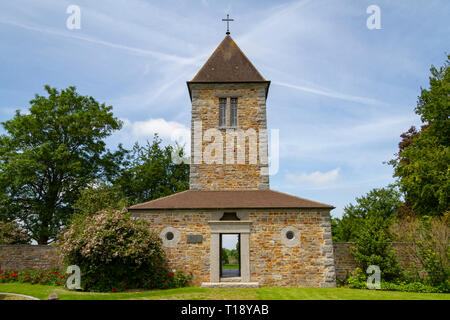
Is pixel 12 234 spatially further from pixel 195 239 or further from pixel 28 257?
pixel 195 239

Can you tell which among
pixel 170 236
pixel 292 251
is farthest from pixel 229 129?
pixel 292 251

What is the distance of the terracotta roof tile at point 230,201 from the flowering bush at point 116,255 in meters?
1.33

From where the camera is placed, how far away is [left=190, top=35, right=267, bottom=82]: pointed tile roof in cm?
1679

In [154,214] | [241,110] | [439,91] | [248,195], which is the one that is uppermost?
[439,91]

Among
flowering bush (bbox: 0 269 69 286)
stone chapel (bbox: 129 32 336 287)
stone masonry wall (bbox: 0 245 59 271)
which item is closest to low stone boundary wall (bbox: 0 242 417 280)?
stone masonry wall (bbox: 0 245 59 271)

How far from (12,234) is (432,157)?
985 inches

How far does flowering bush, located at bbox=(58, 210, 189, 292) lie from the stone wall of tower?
14.0 ft

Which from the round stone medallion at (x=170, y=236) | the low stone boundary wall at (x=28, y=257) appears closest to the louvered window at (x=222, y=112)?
the round stone medallion at (x=170, y=236)

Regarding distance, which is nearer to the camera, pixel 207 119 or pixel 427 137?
pixel 207 119

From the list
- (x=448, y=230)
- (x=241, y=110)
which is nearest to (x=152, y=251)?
(x=241, y=110)

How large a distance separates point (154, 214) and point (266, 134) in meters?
7.03
